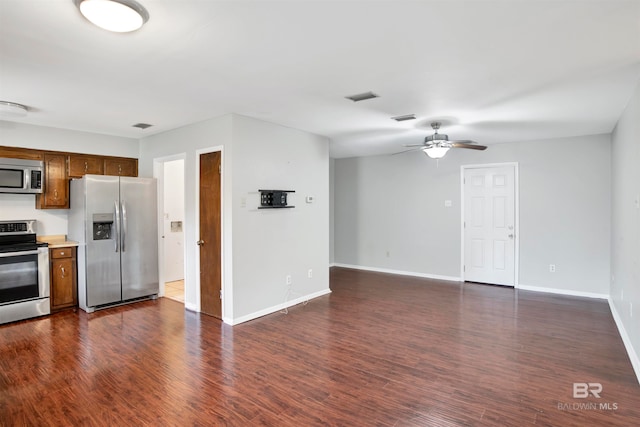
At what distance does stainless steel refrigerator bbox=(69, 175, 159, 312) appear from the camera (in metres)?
4.72

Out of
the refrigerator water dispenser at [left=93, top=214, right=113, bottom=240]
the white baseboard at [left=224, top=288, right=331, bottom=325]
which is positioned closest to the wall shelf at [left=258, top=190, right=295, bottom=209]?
the white baseboard at [left=224, top=288, right=331, bottom=325]

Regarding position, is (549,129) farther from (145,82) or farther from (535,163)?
(145,82)

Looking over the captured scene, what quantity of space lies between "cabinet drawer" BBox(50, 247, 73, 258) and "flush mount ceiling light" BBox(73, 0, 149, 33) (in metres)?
3.82

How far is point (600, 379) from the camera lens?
9.46ft

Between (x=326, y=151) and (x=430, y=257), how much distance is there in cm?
302

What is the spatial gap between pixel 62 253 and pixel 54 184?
0.98m

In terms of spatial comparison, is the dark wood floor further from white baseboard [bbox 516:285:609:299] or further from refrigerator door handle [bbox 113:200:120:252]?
refrigerator door handle [bbox 113:200:120:252]

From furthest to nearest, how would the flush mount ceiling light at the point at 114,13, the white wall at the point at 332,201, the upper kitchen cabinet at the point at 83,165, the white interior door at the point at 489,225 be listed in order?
the white wall at the point at 332,201, the white interior door at the point at 489,225, the upper kitchen cabinet at the point at 83,165, the flush mount ceiling light at the point at 114,13

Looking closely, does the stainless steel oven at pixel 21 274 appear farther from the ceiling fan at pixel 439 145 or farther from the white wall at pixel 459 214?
the white wall at pixel 459 214

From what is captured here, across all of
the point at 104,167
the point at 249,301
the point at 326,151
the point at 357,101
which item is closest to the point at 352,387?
the point at 249,301

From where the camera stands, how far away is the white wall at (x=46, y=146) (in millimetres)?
4562

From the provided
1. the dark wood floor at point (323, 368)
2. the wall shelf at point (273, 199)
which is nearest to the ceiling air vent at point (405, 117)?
the wall shelf at point (273, 199)

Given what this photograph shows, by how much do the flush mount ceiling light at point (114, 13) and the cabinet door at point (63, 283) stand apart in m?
3.93

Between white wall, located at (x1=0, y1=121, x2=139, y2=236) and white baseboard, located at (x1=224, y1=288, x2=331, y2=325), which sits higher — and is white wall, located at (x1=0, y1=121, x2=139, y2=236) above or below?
above
